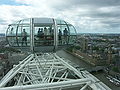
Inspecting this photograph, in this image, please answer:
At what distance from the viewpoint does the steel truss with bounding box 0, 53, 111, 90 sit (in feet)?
16.1

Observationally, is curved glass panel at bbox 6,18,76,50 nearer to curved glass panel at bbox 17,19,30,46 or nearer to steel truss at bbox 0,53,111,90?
curved glass panel at bbox 17,19,30,46

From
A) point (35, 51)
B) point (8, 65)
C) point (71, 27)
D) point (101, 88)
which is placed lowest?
point (8, 65)

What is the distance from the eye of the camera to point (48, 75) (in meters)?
6.49

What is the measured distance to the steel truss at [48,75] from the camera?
4.90m

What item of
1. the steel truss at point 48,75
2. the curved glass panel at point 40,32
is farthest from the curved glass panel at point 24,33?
the steel truss at point 48,75

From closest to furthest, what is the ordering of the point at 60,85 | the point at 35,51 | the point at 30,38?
the point at 60,85 → the point at 30,38 → the point at 35,51

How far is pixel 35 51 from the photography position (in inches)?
272

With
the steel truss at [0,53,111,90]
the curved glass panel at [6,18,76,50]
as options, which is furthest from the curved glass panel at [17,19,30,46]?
the steel truss at [0,53,111,90]

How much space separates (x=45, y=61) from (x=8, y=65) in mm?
26199

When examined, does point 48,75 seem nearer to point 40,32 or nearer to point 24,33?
point 40,32

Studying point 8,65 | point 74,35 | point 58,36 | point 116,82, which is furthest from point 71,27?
point 8,65

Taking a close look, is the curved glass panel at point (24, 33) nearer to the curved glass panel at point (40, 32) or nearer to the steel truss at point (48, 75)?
the curved glass panel at point (40, 32)

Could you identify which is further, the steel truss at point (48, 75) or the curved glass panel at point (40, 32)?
the curved glass panel at point (40, 32)

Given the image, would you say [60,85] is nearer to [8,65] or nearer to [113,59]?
[8,65]
